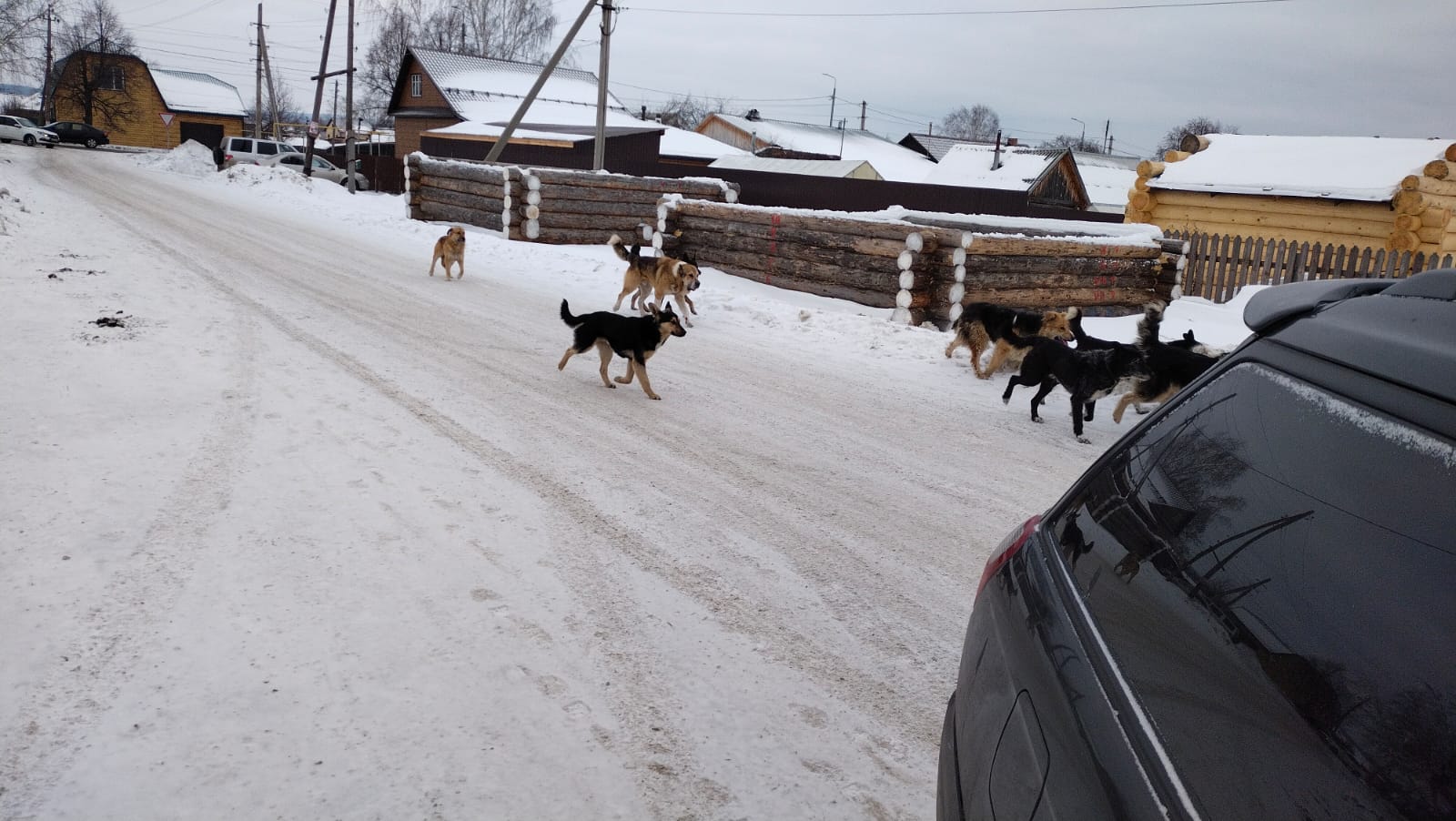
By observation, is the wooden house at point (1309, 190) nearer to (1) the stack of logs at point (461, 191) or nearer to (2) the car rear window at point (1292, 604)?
(1) the stack of logs at point (461, 191)

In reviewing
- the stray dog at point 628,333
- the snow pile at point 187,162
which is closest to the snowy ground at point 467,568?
the stray dog at point 628,333

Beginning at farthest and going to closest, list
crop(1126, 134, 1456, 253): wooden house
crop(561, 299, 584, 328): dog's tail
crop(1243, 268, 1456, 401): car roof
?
crop(1126, 134, 1456, 253): wooden house, crop(561, 299, 584, 328): dog's tail, crop(1243, 268, 1456, 401): car roof

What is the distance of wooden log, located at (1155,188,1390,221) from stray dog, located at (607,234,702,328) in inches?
580

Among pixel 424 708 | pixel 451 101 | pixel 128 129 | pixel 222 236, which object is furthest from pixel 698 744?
pixel 128 129

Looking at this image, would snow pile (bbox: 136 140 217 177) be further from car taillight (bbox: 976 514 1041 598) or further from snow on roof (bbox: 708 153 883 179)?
car taillight (bbox: 976 514 1041 598)

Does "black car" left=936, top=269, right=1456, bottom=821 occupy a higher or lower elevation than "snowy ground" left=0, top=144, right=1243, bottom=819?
higher

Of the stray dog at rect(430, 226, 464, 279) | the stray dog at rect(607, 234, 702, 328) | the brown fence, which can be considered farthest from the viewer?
the brown fence

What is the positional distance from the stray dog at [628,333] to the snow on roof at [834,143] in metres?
56.0

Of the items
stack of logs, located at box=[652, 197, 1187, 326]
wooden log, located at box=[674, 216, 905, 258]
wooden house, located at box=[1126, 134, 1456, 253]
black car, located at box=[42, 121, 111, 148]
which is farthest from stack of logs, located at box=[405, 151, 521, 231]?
black car, located at box=[42, 121, 111, 148]

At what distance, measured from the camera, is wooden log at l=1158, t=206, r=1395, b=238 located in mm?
18953

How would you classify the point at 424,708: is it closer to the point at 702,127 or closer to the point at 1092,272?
the point at 1092,272

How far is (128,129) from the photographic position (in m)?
72.4

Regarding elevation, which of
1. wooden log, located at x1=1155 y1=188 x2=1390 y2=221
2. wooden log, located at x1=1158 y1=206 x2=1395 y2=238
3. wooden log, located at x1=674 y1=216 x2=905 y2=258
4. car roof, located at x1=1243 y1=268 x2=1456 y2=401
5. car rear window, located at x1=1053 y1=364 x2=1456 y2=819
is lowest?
car rear window, located at x1=1053 y1=364 x2=1456 y2=819

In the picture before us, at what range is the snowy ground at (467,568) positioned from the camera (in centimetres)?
296
